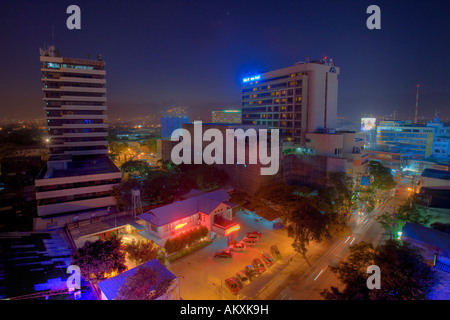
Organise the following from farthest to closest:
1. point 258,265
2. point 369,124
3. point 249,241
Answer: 1. point 369,124
2. point 249,241
3. point 258,265

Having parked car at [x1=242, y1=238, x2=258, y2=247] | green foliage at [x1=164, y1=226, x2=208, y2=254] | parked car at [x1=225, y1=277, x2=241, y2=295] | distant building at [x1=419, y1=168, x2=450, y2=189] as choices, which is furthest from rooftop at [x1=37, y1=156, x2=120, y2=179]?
distant building at [x1=419, y1=168, x2=450, y2=189]

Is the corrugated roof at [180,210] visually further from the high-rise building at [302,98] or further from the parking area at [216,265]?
the high-rise building at [302,98]

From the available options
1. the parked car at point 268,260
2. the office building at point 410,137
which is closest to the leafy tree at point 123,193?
the parked car at point 268,260

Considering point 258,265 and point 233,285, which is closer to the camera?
point 233,285

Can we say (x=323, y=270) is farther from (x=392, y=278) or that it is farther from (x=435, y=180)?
(x=435, y=180)

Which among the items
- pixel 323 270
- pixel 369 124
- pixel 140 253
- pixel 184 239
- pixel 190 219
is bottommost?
pixel 323 270

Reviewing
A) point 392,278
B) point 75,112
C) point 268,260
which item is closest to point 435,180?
point 268,260

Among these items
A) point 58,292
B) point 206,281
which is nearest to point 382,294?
point 206,281
